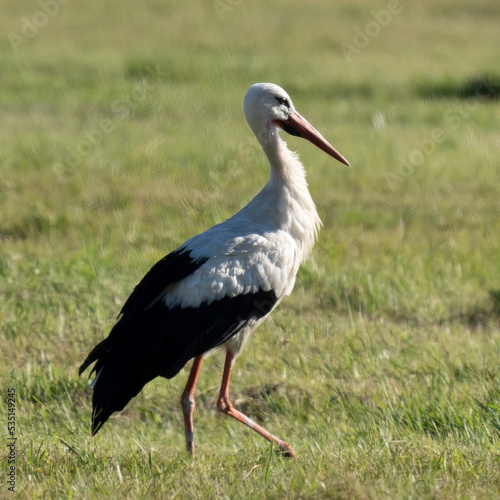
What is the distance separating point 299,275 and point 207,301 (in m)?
1.94

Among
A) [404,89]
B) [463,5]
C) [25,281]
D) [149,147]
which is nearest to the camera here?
[25,281]

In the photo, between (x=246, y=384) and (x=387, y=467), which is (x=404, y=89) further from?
(x=387, y=467)

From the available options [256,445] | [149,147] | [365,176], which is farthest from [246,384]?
[149,147]

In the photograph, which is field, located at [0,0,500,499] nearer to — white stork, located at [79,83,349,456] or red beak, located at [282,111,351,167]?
white stork, located at [79,83,349,456]

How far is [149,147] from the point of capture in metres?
8.93

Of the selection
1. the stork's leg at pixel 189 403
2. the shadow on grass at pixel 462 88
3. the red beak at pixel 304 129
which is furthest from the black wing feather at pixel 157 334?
the shadow on grass at pixel 462 88

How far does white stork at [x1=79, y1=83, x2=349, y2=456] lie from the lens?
3.58 metres

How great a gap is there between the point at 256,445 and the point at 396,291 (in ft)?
6.52

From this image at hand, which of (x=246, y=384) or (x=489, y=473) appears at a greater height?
(x=489, y=473)

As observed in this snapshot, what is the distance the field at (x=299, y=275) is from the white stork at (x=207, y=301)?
0.93 ft

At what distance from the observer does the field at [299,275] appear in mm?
3219

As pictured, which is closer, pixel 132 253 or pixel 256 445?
pixel 256 445

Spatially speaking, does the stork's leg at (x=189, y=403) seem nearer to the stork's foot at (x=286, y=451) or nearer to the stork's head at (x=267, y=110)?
the stork's foot at (x=286, y=451)

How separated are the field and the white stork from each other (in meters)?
0.28
